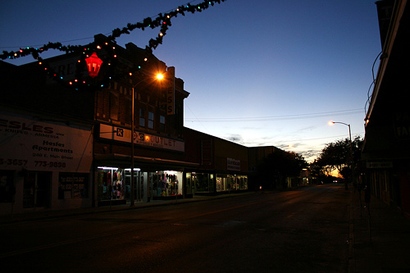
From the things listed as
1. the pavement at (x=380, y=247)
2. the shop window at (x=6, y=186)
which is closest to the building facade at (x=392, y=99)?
the pavement at (x=380, y=247)

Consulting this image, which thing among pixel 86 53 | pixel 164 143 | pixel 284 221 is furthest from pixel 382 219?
pixel 164 143

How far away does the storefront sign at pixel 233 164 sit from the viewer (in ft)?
161

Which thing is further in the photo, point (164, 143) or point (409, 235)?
point (164, 143)

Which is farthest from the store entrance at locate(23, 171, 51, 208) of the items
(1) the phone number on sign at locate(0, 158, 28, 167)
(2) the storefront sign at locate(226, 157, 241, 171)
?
(2) the storefront sign at locate(226, 157, 241, 171)

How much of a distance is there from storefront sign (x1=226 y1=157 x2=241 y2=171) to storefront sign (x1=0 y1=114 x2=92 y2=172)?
27047 mm

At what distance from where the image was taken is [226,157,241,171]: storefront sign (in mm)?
49194

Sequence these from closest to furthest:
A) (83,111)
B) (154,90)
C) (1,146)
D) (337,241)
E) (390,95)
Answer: (390,95)
(337,241)
(1,146)
(83,111)
(154,90)

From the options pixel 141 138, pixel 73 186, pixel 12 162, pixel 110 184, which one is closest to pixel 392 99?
pixel 12 162

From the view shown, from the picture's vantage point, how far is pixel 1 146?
750 inches

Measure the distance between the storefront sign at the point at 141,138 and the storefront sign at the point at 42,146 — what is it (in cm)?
153

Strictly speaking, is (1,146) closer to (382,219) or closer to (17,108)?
(17,108)

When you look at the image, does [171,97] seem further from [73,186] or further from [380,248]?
[380,248]

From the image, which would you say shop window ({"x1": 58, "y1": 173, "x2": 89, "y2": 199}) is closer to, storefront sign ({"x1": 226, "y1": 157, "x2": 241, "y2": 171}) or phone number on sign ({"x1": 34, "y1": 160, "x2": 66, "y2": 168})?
phone number on sign ({"x1": 34, "y1": 160, "x2": 66, "y2": 168})

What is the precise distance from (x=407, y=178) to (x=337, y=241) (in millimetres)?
6582
